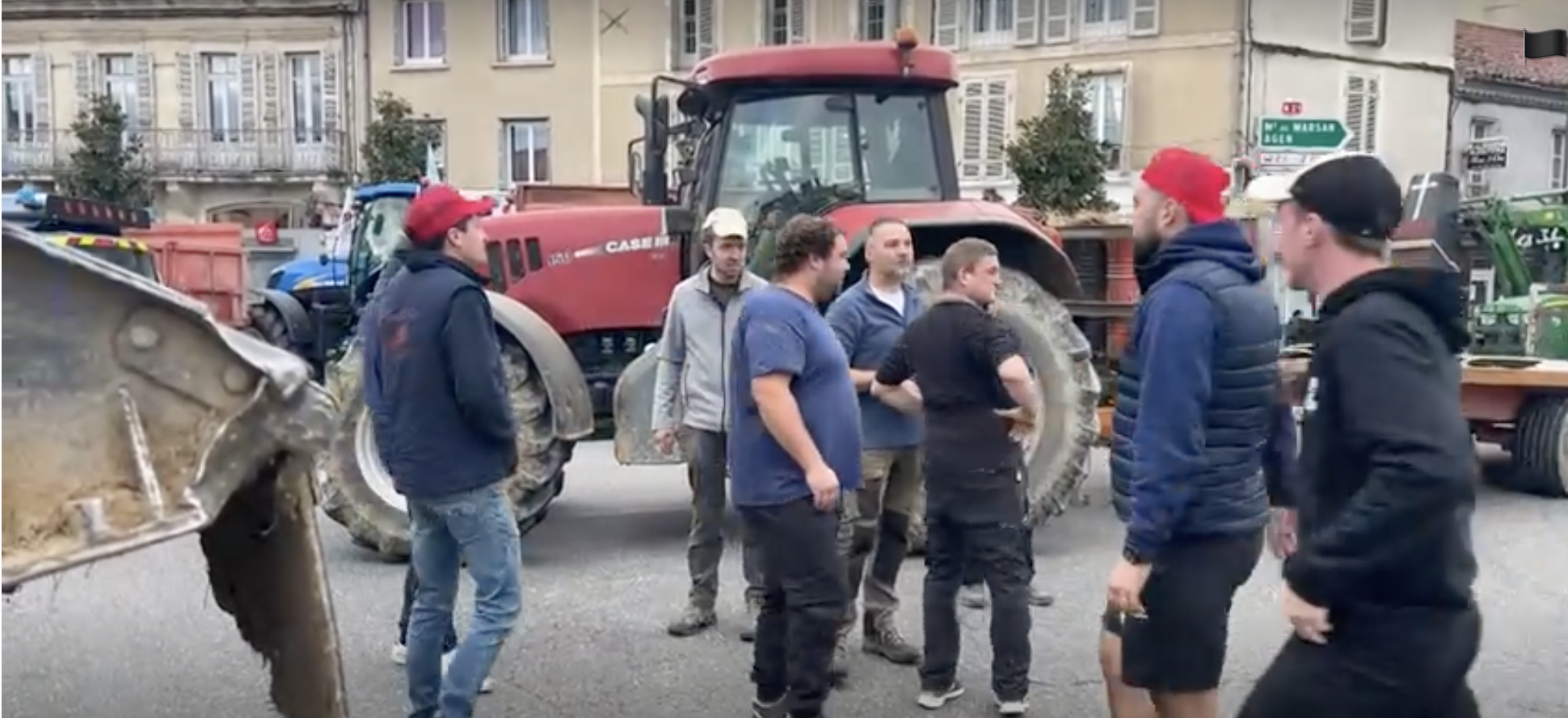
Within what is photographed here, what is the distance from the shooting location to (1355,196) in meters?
3.00

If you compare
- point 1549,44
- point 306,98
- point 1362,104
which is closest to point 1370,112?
point 1362,104

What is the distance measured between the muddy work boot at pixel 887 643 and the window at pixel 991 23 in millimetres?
22295

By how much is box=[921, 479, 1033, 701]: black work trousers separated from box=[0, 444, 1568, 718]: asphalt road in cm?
19

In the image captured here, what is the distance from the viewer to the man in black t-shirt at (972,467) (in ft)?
16.6

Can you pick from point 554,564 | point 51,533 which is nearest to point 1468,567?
point 51,533

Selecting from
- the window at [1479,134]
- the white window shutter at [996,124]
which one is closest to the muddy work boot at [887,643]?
the white window shutter at [996,124]

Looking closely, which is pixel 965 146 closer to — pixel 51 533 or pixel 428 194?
pixel 428 194

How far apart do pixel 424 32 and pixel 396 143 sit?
9.98ft

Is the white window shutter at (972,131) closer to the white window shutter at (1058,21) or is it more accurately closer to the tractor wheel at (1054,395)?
the white window shutter at (1058,21)

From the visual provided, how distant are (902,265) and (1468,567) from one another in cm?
314

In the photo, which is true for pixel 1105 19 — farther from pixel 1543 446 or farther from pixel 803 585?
pixel 803 585

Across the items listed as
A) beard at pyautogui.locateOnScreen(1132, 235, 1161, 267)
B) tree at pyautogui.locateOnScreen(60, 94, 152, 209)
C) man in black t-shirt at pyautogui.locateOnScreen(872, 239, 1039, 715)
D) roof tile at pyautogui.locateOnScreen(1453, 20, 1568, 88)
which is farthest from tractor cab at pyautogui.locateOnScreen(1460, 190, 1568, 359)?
tree at pyautogui.locateOnScreen(60, 94, 152, 209)

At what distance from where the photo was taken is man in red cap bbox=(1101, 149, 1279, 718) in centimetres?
358

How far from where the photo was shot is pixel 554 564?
752 centimetres
